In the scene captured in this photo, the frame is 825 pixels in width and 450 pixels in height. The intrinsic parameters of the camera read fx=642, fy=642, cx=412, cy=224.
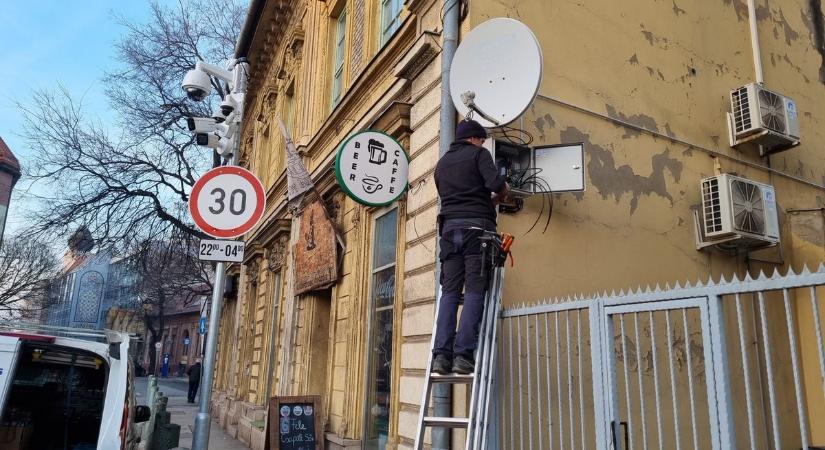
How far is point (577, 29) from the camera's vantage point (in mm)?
6535

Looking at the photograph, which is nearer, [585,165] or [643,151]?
[585,165]

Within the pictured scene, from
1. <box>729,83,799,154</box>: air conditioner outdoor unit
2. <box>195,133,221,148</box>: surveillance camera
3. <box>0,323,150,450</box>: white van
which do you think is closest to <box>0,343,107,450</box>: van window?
<box>0,323,150,450</box>: white van

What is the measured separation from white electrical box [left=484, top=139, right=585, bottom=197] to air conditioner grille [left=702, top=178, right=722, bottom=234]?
6.14ft

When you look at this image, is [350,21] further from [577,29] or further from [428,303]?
[428,303]

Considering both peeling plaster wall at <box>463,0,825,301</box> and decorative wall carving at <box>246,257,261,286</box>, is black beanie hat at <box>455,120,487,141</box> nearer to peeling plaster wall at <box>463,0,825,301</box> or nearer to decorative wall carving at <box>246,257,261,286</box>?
peeling plaster wall at <box>463,0,825,301</box>

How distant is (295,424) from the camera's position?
313 inches

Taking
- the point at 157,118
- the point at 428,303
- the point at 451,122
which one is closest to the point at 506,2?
the point at 451,122

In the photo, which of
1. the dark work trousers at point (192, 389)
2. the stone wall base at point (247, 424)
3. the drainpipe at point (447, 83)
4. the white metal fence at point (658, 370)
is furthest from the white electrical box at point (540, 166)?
the dark work trousers at point (192, 389)

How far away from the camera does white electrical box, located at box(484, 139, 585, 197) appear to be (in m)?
5.50

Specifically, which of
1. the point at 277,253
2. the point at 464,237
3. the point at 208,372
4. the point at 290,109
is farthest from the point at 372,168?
the point at 290,109

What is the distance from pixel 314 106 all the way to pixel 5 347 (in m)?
7.80

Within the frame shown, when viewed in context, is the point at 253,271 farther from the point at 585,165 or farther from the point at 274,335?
the point at 585,165

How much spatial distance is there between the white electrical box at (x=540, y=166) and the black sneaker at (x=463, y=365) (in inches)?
69.3

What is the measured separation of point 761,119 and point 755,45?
146cm
